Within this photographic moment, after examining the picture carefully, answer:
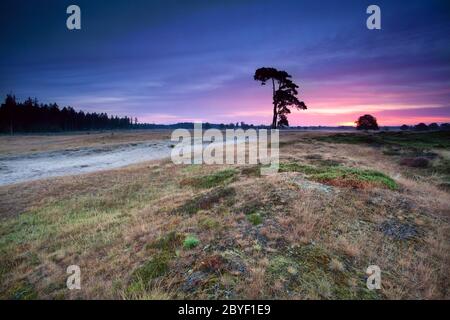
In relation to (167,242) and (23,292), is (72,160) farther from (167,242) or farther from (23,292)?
(167,242)

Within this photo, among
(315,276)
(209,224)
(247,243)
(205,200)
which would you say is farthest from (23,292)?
(315,276)

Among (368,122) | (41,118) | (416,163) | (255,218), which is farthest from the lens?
(41,118)

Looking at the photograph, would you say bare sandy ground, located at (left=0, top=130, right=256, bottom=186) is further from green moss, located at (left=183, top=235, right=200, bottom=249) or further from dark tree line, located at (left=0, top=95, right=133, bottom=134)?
dark tree line, located at (left=0, top=95, right=133, bottom=134)

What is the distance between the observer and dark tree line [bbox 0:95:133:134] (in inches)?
3273

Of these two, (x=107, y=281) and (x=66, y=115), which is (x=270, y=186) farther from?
(x=66, y=115)

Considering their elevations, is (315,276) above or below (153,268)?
above

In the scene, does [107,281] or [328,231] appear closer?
[107,281]

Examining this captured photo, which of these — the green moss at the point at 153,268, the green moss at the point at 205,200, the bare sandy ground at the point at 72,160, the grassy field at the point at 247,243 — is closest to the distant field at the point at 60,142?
the bare sandy ground at the point at 72,160

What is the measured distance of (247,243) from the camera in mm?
6441

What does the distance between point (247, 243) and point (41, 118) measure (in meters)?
116

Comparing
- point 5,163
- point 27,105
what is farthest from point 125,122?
point 5,163

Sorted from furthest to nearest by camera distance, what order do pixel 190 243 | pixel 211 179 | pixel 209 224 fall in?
pixel 211 179
pixel 209 224
pixel 190 243
